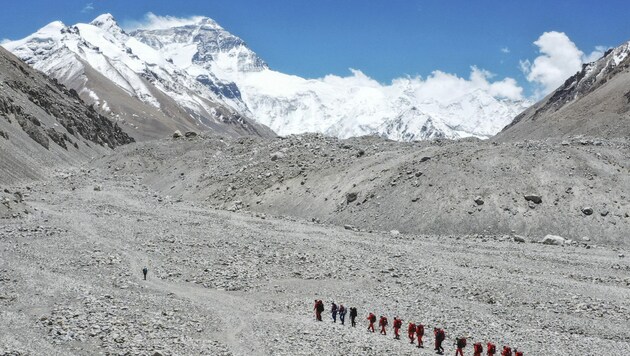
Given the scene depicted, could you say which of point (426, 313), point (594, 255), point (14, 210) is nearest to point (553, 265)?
point (594, 255)

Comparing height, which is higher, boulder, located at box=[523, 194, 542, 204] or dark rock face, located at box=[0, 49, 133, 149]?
dark rock face, located at box=[0, 49, 133, 149]

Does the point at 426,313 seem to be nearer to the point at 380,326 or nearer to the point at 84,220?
the point at 380,326

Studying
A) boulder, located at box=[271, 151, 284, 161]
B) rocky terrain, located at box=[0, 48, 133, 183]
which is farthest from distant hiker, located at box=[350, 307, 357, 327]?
rocky terrain, located at box=[0, 48, 133, 183]

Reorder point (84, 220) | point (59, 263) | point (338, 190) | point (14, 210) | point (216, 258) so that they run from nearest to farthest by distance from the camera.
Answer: point (59, 263) < point (216, 258) < point (14, 210) < point (84, 220) < point (338, 190)

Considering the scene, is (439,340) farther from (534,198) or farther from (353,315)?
(534,198)

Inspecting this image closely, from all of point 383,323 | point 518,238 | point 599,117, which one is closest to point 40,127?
point 518,238

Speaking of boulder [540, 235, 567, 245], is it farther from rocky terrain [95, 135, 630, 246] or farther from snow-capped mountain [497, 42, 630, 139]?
snow-capped mountain [497, 42, 630, 139]
